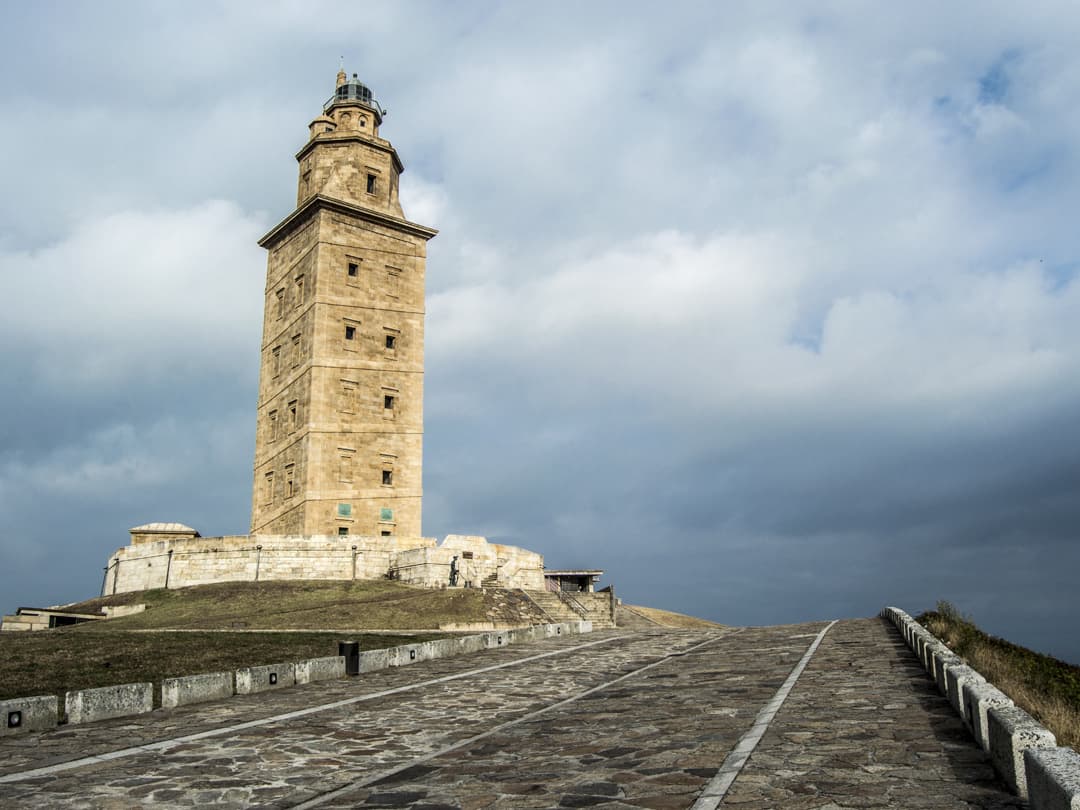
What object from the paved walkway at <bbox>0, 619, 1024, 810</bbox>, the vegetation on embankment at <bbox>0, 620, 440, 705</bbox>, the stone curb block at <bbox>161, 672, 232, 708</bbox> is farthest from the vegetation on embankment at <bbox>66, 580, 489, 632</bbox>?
the paved walkway at <bbox>0, 619, 1024, 810</bbox>

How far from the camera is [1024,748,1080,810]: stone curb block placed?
14.3ft

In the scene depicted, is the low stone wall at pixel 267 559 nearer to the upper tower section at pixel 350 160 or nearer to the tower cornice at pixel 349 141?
the upper tower section at pixel 350 160

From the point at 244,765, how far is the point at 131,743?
77.4 inches

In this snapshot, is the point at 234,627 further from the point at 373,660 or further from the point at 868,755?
the point at 868,755

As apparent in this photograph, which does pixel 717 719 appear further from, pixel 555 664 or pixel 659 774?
pixel 555 664

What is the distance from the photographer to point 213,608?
103 feet

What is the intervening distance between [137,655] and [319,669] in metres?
4.44

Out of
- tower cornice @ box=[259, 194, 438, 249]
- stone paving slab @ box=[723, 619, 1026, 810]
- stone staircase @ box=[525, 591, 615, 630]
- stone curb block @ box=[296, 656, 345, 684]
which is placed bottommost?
stone paving slab @ box=[723, 619, 1026, 810]

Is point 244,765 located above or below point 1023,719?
below

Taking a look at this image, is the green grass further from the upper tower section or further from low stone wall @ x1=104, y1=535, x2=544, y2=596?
the upper tower section

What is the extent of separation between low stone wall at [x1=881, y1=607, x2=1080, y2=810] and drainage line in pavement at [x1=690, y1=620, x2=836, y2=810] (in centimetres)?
184

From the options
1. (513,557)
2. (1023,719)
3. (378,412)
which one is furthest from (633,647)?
(378,412)

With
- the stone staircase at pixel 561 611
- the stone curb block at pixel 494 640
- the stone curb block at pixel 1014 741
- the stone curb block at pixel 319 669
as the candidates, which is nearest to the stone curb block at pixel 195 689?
the stone curb block at pixel 319 669

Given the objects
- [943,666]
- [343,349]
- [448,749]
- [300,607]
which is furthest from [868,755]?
[343,349]
